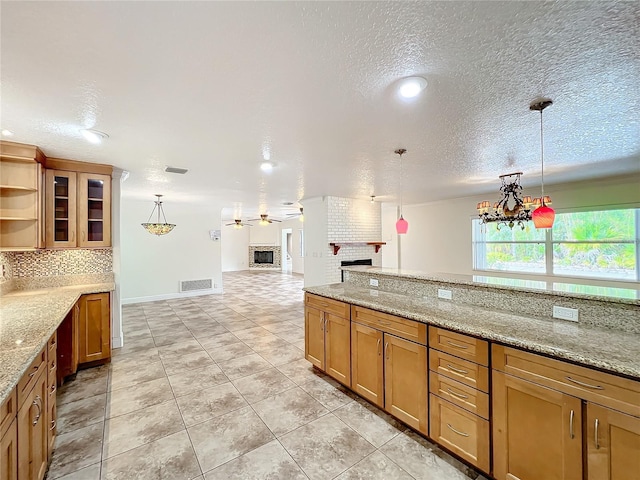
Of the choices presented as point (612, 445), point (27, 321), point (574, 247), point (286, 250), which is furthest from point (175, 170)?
point (286, 250)

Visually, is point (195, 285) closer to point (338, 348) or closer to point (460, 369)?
point (338, 348)

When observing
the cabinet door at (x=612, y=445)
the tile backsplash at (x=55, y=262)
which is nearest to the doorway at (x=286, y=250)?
the tile backsplash at (x=55, y=262)

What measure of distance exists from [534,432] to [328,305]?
1834 mm

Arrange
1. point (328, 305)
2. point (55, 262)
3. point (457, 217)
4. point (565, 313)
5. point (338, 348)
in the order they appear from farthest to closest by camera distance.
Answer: point (457, 217)
point (55, 262)
point (328, 305)
point (338, 348)
point (565, 313)

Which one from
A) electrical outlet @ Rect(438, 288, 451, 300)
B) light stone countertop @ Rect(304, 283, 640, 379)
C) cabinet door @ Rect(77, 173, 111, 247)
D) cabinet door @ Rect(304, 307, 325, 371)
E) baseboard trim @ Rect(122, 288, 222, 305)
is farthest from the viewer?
baseboard trim @ Rect(122, 288, 222, 305)

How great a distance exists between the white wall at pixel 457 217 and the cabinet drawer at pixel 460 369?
5211 millimetres

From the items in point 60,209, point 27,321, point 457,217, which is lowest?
point 27,321

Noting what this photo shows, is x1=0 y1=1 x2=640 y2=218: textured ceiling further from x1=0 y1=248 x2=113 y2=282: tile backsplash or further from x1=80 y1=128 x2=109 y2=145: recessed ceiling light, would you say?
x1=0 y1=248 x2=113 y2=282: tile backsplash

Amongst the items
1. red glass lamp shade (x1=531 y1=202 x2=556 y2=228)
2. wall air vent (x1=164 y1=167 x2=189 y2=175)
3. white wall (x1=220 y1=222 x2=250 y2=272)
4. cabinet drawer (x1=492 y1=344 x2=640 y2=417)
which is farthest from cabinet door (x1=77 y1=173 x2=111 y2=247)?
white wall (x1=220 y1=222 x2=250 y2=272)

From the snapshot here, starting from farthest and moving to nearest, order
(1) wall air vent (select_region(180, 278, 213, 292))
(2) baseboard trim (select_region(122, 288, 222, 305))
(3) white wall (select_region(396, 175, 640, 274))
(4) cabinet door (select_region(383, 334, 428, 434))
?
(1) wall air vent (select_region(180, 278, 213, 292)), (2) baseboard trim (select_region(122, 288, 222, 305)), (3) white wall (select_region(396, 175, 640, 274)), (4) cabinet door (select_region(383, 334, 428, 434))

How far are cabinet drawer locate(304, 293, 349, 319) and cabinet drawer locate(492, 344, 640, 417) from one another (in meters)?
1.35

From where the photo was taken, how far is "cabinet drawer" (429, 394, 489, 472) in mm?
1745

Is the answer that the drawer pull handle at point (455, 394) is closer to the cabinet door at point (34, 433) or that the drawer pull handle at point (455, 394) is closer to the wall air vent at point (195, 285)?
the cabinet door at point (34, 433)

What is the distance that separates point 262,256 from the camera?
13609 millimetres
